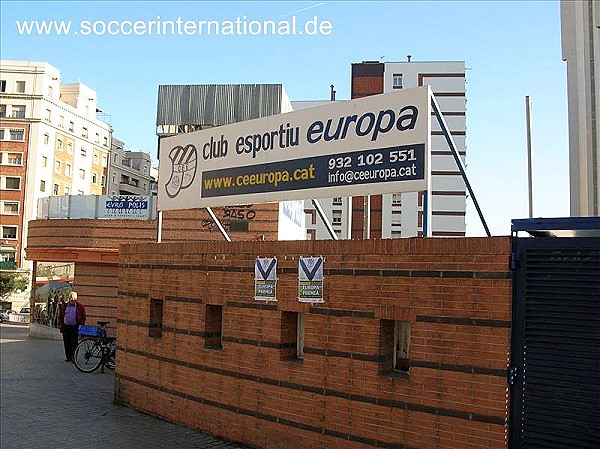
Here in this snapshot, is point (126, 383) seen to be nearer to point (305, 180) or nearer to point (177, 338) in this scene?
point (177, 338)

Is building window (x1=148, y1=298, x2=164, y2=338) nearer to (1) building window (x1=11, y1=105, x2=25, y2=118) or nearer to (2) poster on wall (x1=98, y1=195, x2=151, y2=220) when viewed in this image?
(2) poster on wall (x1=98, y1=195, x2=151, y2=220)

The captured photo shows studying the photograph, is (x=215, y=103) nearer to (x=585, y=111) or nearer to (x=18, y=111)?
(x=585, y=111)

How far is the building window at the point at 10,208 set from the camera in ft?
230

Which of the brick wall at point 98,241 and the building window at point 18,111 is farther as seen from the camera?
the building window at point 18,111

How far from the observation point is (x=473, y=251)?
6535 millimetres

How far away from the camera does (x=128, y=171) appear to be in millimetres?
90875

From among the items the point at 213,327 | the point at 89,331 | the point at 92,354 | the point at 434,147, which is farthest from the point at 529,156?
the point at 434,147

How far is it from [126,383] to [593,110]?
87.6 ft

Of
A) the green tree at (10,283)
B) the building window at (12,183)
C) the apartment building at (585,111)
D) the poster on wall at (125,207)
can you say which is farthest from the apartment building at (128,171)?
the poster on wall at (125,207)

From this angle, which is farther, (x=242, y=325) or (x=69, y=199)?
(x=69, y=199)

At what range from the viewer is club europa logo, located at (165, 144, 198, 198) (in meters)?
10.3

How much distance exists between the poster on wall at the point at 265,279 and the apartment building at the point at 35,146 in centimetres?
6637

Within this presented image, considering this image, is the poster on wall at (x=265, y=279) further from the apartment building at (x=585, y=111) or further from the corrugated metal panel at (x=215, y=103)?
the apartment building at (x=585, y=111)

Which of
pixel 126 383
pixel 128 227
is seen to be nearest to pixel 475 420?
pixel 126 383
